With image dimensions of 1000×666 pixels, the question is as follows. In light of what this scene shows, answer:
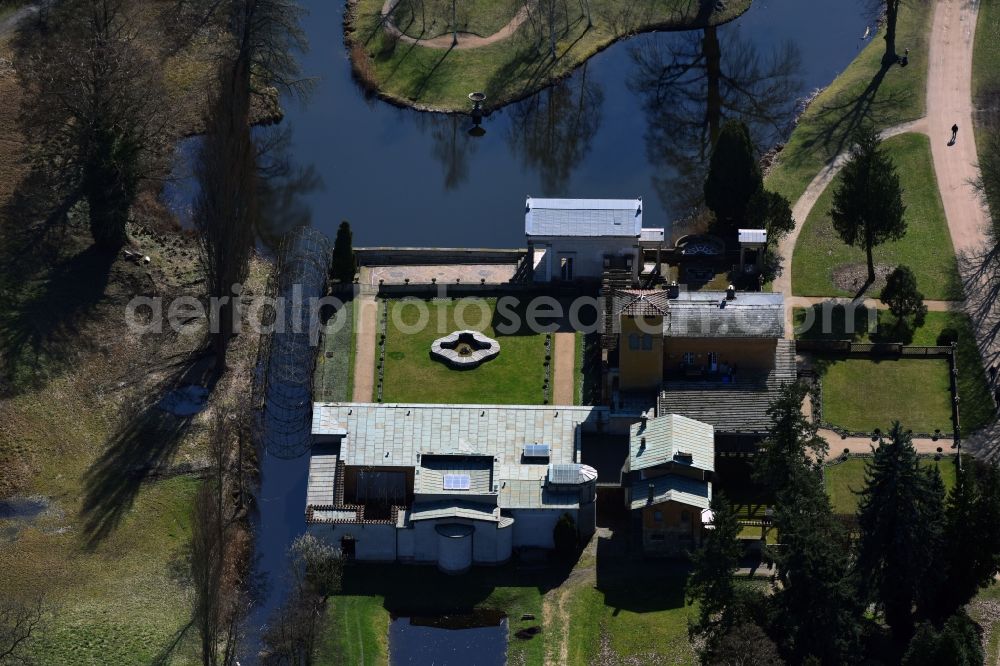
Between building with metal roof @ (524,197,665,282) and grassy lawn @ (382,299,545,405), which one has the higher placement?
building with metal roof @ (524,197,665,282)

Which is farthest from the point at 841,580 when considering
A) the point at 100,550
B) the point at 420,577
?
the point at 100,550

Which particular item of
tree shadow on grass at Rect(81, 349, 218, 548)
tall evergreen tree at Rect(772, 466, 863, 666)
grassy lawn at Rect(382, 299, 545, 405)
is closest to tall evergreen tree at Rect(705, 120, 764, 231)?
grassy lawn at Rect(382, 299, 545, 405)

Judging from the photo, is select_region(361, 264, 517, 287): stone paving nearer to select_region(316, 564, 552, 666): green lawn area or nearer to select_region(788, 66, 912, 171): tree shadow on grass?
Answer: select_region(788, 66, 912, 171): tree shadow on grass

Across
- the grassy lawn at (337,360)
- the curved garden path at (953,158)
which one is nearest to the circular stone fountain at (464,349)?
the grassy lawn at (337,360)

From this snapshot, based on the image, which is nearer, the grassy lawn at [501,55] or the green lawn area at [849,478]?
the green lawn area at [849,478]

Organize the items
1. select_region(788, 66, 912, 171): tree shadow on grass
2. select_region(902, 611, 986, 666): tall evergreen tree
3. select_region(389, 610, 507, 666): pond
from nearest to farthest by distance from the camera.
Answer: select_region(902, 611, 986, 666): tall evergreen tree, select_region(389, 610, 507, 666): pond, select_region(788, 66, 912, 171): tree shadow on grass

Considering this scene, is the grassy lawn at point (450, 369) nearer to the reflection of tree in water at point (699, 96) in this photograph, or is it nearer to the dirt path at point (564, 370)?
the dirt path at point (564, 370)

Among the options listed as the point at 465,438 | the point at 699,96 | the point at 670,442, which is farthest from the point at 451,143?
the point at 670,442

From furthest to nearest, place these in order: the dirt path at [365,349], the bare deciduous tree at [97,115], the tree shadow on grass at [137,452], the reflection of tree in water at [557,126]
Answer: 1. the reflection of tree in water at [557,126]
2. the bare deciduous tree at [97,115]
3. the dirt path at [365,349]
4. the tree shadow on grass at [137,452]
